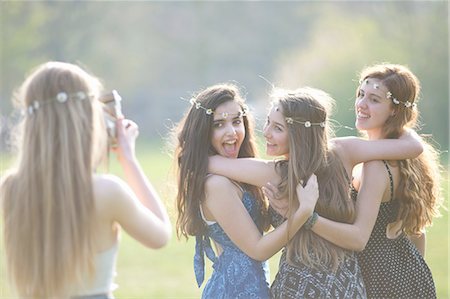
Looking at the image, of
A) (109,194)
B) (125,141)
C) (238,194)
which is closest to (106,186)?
(109,194)

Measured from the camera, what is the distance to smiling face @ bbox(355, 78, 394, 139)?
445cm

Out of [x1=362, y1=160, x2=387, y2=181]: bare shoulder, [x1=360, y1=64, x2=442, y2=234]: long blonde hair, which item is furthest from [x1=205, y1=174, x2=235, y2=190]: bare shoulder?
[x1=360, y1=64, x2=442, y2=234]: long blonde hair

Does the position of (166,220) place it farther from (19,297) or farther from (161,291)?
(161,291)

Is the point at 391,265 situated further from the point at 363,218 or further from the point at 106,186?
the point at 106,186

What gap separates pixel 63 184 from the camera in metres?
3.31

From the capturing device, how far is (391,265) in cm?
436

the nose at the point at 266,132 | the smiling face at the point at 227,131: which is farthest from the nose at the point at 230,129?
the nose at the point at 266,132

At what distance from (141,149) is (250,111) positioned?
97.0 feet

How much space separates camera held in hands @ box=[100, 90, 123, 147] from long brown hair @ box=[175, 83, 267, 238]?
65 cm

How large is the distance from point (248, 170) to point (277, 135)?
9.2 inches

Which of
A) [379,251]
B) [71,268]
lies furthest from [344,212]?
[71,268]

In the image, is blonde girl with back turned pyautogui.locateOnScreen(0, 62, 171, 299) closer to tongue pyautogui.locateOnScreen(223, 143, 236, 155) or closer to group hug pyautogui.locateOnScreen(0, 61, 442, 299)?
group hug pyautogui.locateOnScreen(0, 61, 442, 299)

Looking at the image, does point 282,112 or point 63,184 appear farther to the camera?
point 282,112

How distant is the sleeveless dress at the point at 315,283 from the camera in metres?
4.01
